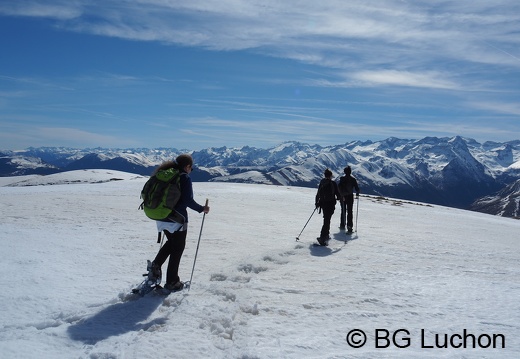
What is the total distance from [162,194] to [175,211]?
1.30ft

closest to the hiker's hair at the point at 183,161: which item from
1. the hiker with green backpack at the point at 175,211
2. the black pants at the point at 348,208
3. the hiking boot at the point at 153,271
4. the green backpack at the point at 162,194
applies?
the hiker with green backpack at the point at 175,211

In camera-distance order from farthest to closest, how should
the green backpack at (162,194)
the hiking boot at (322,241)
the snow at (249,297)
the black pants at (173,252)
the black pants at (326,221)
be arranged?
the black pants at (326,221) → the hiking boot at (322,241) → the black pants at (173,252) → the green backpack at (162,194) → the snow at (249,297)

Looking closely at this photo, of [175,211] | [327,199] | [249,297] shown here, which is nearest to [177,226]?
[175,211]

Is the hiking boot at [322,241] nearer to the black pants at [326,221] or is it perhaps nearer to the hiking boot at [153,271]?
the black pants at [326,221]

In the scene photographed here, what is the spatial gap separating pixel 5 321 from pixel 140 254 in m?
4.42

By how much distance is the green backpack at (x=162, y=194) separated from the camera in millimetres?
6418

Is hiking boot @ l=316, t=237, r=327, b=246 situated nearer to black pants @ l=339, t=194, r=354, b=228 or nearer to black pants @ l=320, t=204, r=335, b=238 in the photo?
black pants @ l=320, t=204, r=335, b=238

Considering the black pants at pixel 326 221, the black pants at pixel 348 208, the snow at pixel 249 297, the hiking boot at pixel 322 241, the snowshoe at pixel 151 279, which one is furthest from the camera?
the black pants at pixel 348 208

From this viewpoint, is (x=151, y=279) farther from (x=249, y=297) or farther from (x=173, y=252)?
(x=249, y=297)

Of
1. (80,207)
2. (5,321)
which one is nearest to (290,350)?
(5,321)

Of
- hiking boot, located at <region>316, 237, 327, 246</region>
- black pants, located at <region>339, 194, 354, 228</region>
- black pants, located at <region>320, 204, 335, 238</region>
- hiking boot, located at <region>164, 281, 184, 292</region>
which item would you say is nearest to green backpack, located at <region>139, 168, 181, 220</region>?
hiking boot, located at <region>164, 281, 184, 292</region>

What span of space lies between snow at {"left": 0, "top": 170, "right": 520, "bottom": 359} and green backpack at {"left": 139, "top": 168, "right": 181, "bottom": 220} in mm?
1541

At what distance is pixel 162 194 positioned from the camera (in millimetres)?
6418

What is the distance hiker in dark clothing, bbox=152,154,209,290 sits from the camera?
662 cm
